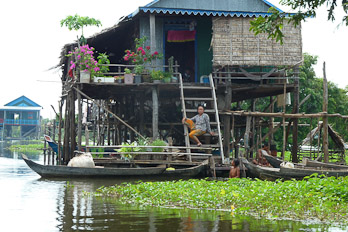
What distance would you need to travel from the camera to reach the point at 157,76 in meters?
16.6

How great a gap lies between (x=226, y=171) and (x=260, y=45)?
4.77m

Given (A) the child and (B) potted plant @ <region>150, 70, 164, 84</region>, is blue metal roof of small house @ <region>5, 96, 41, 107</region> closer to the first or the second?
(B) potted plant @ <region>150, 70, 164, 84</region>

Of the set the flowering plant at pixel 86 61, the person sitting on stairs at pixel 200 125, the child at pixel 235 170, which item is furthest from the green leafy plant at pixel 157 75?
the child at pixel 235 170

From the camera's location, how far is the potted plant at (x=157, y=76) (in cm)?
1659

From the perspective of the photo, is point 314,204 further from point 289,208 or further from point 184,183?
point 184,183

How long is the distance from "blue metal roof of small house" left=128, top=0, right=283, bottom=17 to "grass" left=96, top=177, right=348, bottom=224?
24.2ft

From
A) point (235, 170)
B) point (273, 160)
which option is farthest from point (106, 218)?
point (273, 160)

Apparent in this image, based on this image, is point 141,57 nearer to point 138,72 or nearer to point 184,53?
point 138,72

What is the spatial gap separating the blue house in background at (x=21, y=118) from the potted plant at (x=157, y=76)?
3872 cm

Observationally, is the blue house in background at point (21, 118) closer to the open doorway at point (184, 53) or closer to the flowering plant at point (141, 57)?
the open doorway at point (184, 53)

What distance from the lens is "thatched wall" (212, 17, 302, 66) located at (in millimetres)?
16583

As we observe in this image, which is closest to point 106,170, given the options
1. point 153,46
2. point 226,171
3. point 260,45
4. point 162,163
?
point 162,163

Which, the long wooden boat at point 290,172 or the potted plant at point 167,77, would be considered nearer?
the long wooden boat at point 290,172

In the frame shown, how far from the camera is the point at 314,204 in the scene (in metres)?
8.24
